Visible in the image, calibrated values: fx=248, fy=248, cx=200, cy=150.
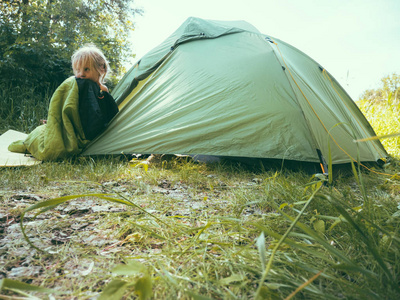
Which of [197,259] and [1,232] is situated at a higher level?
[197,259]

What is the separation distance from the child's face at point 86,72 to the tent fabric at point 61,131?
11cm

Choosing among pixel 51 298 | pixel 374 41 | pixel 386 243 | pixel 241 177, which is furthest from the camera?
pixel 374 41

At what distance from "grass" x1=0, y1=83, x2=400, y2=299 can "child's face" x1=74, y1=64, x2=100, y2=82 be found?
1.24 m

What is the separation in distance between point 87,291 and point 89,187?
1.11 metres

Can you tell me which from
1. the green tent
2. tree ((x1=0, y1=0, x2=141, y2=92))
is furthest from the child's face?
tree ((x1=0, y1=0, x2=141, y2=92))

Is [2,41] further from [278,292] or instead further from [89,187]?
[278,292]

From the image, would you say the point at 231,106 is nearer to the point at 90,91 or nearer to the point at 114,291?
the point at 90,91

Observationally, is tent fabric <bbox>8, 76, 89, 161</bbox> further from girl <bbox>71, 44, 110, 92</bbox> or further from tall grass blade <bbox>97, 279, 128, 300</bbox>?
tall grass blade <bbox>97, 279, 128, 300</bbox>

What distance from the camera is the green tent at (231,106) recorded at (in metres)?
2.25

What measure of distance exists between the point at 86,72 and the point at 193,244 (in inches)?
94.8

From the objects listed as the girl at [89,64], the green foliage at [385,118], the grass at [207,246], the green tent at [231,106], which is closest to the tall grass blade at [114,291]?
the grass at [207,246]

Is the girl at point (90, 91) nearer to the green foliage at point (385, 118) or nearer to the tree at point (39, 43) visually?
the tree at point (39, 43)

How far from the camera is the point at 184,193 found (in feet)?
5.88

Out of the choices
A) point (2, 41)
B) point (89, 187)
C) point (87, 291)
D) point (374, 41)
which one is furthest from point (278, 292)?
point (374, 41)
